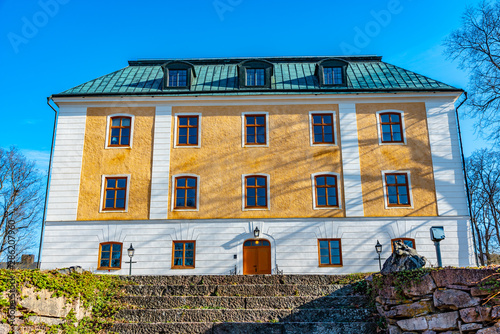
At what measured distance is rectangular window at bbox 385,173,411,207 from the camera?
2109 centimetres

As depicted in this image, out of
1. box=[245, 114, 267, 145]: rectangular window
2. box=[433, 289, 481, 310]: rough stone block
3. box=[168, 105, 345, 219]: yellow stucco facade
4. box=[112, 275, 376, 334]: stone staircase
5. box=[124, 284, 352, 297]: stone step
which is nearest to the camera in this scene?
box=[433, 289, 481, 310]: rough stone block

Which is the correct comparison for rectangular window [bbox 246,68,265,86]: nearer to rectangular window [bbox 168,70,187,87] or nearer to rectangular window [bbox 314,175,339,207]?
rectangular window [bbox 168,70,187,87]

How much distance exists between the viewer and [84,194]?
21.3 m

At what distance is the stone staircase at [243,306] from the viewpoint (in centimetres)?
1053

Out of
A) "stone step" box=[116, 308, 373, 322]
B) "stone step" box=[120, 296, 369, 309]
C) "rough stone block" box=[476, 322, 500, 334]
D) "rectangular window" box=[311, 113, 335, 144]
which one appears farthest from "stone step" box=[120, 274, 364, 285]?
"rectangular window" box=[311, 113, 335, 144]

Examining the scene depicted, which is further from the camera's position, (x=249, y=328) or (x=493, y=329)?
(x=249, y=328)

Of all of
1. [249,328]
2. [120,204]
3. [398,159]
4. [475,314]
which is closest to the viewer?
[475,314]

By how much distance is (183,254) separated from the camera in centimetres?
2047

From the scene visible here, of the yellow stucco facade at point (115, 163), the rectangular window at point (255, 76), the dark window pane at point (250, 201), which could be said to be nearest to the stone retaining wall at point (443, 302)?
the dark window pane at point (250, 201)

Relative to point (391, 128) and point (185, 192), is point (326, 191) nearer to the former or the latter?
point (391, 128)

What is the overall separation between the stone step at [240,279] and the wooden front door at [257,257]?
6494 millimetres

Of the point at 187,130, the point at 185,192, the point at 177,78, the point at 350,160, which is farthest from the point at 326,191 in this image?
the point at 177,78

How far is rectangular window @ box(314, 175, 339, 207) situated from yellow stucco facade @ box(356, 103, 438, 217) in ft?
4.30

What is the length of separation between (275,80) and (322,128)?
3632mm
